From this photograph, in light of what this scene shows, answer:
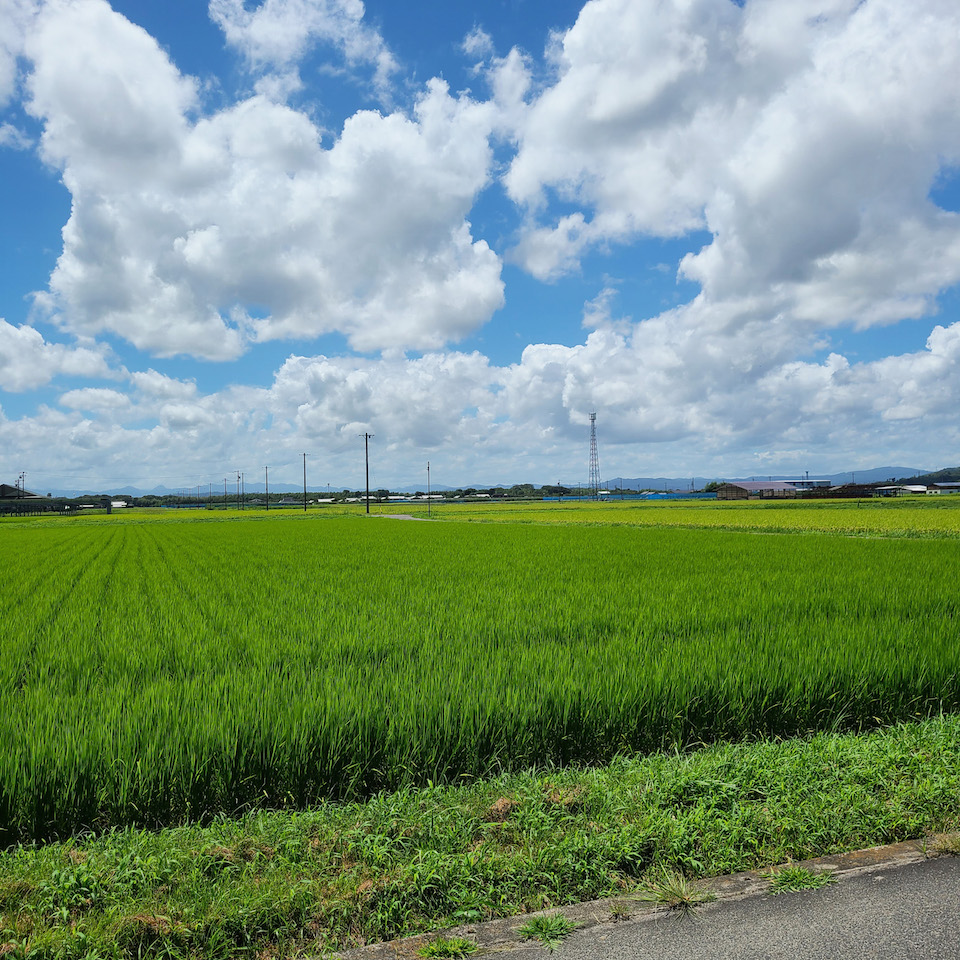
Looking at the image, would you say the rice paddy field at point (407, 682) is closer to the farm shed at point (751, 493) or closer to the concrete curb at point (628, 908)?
the concrete curb at point (628, 908)

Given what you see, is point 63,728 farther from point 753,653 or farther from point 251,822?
point 753,653

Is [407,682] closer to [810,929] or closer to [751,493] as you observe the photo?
[810,929]

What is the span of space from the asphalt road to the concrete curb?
34 millimetres

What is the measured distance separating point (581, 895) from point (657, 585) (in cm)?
812

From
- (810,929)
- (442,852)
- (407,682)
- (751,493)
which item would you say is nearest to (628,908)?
(810,929)

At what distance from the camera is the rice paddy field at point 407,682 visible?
358 centimetres

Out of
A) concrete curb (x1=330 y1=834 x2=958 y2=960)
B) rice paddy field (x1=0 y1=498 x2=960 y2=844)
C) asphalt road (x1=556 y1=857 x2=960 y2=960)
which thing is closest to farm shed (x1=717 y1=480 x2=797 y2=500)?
rice paddy field (x1=0 y1=498 x2=960 y2=844)

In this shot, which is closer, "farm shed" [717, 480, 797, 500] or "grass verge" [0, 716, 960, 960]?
"grass verge" [0, 716, 960, 960]

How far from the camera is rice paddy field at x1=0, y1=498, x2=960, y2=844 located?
11.8 ft

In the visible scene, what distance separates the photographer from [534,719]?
4.26 metres

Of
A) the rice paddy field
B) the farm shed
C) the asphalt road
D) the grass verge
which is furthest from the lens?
the farm shed

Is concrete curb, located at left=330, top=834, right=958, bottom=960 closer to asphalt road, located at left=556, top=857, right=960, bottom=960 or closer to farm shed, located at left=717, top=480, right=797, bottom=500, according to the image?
asphalt road, located at left=556, top=857, right=960, bottom=960

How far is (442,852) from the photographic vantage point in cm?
293

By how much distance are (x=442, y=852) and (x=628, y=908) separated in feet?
3.04
